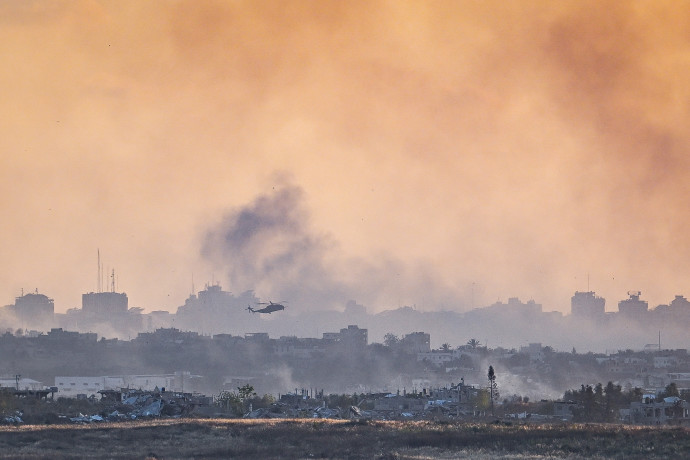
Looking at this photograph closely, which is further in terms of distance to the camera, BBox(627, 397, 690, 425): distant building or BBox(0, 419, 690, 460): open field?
BBox(627, 397, 690, 425): distant building

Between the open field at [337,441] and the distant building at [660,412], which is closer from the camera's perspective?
the open field at [337,441]

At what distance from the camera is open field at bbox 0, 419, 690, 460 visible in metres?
84.8

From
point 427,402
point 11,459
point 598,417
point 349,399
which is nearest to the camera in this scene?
point 11,459

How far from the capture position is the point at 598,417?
475ft

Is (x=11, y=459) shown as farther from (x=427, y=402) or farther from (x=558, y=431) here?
(x=427, y=402)

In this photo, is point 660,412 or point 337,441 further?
point 660,412

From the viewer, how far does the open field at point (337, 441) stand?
84812mm

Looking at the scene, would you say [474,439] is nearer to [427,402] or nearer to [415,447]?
[415,447]

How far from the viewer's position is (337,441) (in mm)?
92062

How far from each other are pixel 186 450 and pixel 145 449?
9.02 ft

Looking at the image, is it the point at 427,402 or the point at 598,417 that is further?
the point at 427,402

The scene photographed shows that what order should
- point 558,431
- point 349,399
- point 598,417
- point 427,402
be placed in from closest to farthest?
1. point 558,431
2. point 598,417
3. point 427,402
4. point 349,399

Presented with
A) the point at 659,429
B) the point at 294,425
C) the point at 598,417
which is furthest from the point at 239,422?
the point at 598,417

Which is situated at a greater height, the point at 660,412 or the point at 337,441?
the point at 660,412
